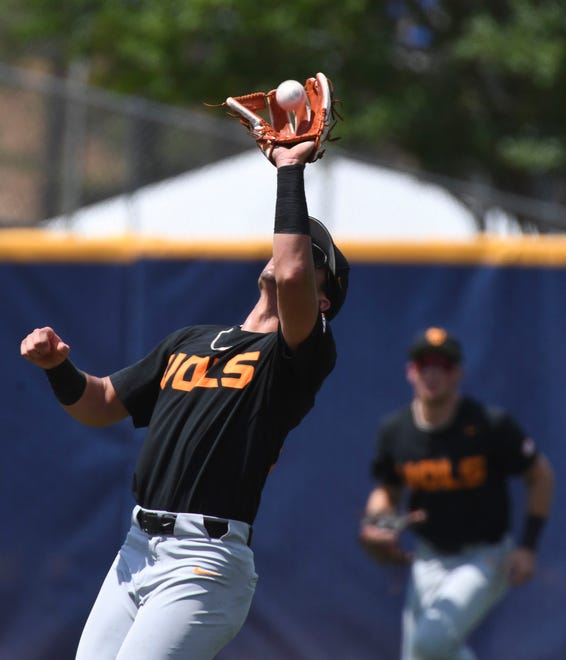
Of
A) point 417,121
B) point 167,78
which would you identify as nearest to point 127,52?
point 167,78

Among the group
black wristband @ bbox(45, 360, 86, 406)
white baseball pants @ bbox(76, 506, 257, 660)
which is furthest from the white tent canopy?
white baseball pants @ bbox(76, 506, 257, 660)

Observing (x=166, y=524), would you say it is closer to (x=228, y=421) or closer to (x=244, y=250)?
(x=228, y=421)

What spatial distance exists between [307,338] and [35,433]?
11.7 ft

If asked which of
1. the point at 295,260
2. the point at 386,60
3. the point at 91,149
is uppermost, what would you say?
the point at 386,60

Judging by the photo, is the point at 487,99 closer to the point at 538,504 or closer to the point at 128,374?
the point at 538,504

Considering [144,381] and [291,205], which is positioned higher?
[291,205]

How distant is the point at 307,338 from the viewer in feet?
11.3

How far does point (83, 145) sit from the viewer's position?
30.9 feet

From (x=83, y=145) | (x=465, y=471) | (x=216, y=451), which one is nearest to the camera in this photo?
(x=216, y=451)

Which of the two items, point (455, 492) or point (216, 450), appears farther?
point (455, 492)

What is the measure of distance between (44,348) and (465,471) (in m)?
2.94

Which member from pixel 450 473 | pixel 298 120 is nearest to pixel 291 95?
pixel 298 120

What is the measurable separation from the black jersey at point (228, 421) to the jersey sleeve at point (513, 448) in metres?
2.61

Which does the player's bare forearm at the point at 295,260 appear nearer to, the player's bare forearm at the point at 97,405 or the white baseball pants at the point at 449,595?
the player's bare forearm at the point at 97,405
